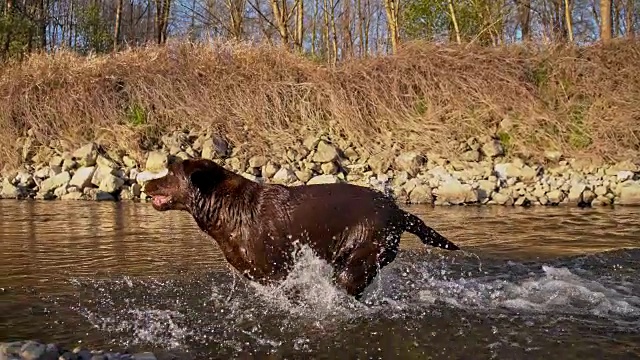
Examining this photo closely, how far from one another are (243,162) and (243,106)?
2.23 metres

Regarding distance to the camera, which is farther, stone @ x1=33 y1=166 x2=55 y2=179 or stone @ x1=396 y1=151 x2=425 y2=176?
stone @ x1=33 y1=166 x2=55 y2=179

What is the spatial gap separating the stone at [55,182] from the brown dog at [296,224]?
1075cm

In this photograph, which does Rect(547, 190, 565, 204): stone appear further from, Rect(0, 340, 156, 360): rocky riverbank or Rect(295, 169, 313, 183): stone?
Rect(0, 340, 156, 360): rocky riverbank

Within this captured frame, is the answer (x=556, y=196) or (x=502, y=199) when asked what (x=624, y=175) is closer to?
(x=556, y=196)

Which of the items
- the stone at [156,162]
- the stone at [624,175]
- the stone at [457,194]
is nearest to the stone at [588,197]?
the stone at [624,175]

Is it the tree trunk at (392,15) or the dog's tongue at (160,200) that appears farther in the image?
the tree trunk at (392,15)

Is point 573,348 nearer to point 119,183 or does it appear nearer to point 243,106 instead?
point 119,183

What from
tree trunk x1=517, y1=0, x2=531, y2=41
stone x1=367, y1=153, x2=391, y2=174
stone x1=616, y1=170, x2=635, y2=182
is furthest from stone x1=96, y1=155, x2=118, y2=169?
tree trunk x1=517, y1=0, x2=531, y2=41

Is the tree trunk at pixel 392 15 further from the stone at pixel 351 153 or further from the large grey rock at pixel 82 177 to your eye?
the large grey rock at pixel 82 177

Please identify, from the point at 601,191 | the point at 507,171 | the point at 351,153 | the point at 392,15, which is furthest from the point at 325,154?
the point at 392,15

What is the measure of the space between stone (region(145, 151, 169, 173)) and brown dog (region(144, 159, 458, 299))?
392 inches

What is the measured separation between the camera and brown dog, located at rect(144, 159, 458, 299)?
5.07m

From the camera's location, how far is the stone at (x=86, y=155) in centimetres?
1568

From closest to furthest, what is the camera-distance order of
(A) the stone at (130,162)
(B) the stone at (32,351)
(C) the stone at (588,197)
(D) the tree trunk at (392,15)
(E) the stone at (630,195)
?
(B) the stone at (32,351)
(E) the stone at (630,195)
(C) the stone at (588,197)
(A) the stone at (130,162)
(D) the tree trunk at (392,15)
